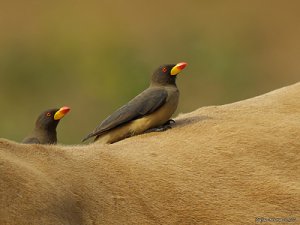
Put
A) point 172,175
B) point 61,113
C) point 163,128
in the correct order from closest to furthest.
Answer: point 172,175
point 163,128
point 61,113

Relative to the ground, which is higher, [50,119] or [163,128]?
[50,119]

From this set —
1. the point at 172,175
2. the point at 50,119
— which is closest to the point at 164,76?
the point at 50,119

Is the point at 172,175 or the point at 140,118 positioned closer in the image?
the point at 172,175

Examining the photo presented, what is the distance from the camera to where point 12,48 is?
2272 centimetres

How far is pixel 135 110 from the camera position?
8508 millimetres

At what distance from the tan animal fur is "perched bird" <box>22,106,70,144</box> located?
3.12 ft

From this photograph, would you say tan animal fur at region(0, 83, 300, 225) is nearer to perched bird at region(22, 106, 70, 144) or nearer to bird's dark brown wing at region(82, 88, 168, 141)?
bird's dark brown wing at region(82, 88, 168, 141)

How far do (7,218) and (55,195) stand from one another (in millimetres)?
455

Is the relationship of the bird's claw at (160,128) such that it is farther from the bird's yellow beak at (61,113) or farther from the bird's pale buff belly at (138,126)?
the bird's yellow beak at (61,113)

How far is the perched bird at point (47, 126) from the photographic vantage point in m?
8.90

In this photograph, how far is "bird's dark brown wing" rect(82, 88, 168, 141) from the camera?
8.45 m

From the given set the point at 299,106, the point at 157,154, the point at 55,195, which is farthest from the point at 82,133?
the point at 55,195

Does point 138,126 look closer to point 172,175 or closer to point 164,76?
point 164,76

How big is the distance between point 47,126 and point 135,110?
904mm
